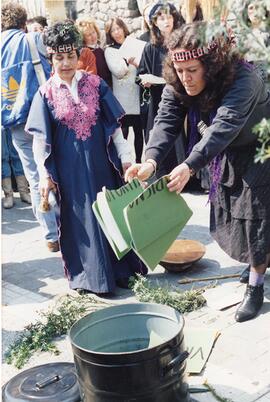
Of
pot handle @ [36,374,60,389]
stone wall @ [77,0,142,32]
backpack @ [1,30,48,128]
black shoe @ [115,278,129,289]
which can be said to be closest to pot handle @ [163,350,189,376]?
pot handle @ [36,374,60,389]

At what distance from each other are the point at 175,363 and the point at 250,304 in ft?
4.81

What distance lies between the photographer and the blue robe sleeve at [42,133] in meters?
4.24

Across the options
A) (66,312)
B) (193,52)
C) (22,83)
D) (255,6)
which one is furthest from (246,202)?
(22,83)

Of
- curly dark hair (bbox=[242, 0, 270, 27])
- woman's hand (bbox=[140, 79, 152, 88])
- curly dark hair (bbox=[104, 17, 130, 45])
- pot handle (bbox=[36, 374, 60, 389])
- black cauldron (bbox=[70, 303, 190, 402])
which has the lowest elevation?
pot handle (bbox=[36, 374, 60, 389])

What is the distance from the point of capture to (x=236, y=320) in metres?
3.90

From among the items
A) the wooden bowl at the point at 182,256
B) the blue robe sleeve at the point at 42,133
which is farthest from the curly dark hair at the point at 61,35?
the wooden bowl at the point at 182,256

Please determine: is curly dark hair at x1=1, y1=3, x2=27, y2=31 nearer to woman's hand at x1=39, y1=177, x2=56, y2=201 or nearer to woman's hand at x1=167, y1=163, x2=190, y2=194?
woman's hand at x1=39, y1=177, x2=56, y2=201

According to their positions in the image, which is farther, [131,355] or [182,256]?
[182,256]

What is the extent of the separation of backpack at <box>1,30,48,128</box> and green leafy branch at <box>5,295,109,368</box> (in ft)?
6.32

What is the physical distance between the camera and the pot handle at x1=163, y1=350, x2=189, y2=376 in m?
2.54

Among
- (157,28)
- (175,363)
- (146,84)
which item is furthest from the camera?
(146,84)

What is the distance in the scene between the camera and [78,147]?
4.30 metres

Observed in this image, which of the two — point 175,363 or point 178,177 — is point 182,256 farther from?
point 175,363

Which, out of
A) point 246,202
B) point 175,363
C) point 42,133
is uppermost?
point 42,133
